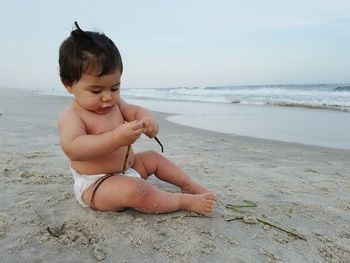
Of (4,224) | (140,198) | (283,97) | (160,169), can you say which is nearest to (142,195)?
(140,198)

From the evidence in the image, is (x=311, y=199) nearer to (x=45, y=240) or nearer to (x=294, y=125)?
(x=45, y=240)

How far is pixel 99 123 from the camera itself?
7.32ft

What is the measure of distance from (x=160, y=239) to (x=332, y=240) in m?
0.86

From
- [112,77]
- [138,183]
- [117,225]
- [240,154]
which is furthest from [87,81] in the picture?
[240,154]

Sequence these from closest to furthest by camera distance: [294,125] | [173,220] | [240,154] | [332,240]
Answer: [332,240] → [173,220] → [240,154] → [294,125]

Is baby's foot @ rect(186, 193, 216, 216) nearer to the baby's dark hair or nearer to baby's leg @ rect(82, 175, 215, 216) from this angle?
baby's leg @ rect(82, 175, 215, 216)

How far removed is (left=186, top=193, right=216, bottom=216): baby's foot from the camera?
2.08m

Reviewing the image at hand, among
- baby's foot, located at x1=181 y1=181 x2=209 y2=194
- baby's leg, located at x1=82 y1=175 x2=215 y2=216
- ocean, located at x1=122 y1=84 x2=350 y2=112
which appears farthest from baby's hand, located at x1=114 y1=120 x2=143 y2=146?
ocean, located at x1=122 y1=84 x2=350 y2=112

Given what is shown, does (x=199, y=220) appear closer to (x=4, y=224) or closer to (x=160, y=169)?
(x=160, y=169)

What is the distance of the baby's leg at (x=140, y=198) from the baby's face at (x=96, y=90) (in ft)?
1.38

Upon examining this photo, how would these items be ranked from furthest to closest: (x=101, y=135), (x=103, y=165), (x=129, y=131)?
1. (x=103, y=165)
2. (x=101, y=135)
3. (x=129, y=131)

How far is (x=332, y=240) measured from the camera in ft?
6.17

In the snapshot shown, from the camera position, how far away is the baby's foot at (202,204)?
208 cm

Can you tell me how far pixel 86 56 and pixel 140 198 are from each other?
80 cm
